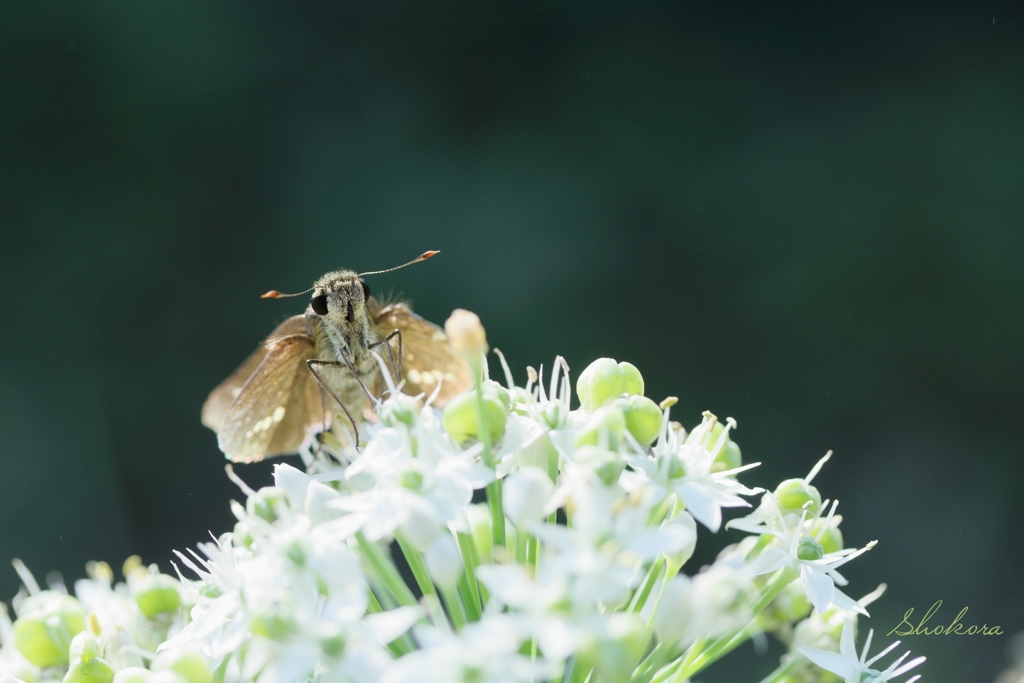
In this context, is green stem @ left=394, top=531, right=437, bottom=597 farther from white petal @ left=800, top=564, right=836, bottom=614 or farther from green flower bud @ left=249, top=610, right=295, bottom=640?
white petal @ left=800, top=564, right=836, bottom=614

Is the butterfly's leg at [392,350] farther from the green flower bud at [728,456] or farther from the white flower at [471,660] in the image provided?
the white flower at [471,660]

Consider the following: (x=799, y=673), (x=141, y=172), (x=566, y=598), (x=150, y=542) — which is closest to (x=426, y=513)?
(x=566, y=598)

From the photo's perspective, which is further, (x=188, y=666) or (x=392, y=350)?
(x=392, y=350)

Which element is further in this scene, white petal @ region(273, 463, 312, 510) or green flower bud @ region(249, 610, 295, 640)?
white petal @ region(273, 463, 312, 510)

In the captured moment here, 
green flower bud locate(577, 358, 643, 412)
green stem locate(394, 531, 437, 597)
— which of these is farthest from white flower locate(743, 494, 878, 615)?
green stem locate(394, 531, 437, 597)

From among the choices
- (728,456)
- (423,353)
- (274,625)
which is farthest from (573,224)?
(274,625)

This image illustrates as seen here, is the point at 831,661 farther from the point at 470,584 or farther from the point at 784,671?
the point at 470,584

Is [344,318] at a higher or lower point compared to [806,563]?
higher
